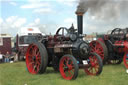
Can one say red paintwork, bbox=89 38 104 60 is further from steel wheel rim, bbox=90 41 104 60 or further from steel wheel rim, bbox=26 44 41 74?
steel wheel rim, bbox=26 44 41 74

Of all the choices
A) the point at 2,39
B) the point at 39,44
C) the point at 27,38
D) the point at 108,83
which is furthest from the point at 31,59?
the point at 2,39

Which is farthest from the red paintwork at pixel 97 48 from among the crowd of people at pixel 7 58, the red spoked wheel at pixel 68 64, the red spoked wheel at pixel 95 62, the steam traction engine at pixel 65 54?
the crowd of people at pixel 7 58

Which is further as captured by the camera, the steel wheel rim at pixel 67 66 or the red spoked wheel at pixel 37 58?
the red spoked wheel at pixel 37 58

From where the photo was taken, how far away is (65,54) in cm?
665

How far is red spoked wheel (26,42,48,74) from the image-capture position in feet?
21.2

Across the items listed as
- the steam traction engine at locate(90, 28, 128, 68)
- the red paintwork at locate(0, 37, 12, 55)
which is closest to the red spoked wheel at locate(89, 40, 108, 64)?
the steam traction engine at locate(90, 28, 128, 68)

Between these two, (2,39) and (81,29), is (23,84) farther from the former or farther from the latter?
(2,39)

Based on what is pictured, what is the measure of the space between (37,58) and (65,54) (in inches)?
42.0

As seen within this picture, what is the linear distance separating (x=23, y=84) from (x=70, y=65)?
153 cm

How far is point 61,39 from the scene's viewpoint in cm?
673

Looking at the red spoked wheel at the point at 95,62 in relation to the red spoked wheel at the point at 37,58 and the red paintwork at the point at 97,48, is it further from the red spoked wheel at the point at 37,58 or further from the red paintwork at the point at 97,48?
the red paintwork at the point at 97,48

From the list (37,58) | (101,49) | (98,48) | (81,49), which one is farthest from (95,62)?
(98,48)

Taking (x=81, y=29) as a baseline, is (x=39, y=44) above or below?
below

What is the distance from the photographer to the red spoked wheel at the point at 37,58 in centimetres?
646
